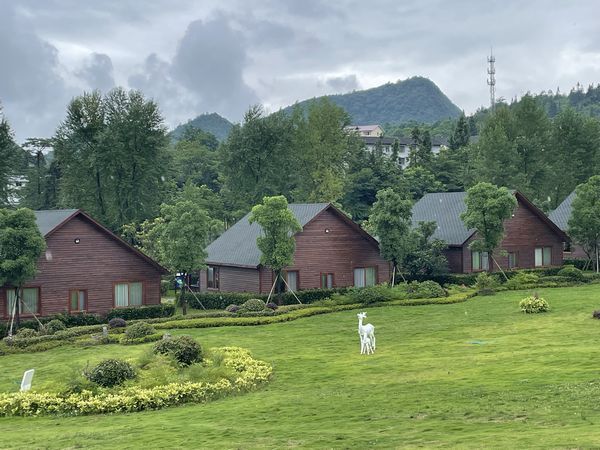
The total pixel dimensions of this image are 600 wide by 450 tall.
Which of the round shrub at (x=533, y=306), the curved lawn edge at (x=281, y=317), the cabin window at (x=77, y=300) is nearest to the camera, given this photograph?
the round shrub at (x=533, y=306)

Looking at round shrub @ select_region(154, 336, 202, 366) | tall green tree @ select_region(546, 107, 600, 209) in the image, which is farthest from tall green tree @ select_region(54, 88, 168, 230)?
tall green tree @ select_region(546, 107, 600, 209)

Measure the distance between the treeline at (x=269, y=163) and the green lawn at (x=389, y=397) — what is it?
40.2m

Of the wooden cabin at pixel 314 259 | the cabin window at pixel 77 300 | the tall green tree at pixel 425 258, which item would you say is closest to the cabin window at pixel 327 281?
the wooden cabin at pixel 314 259

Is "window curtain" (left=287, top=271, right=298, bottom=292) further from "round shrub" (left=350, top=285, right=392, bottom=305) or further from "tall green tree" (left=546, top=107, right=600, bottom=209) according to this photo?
"tall green tree" (left=546, top=107, right=600, bottom=209)

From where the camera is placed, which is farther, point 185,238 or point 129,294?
point 129,294

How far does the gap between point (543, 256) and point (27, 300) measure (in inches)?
1673

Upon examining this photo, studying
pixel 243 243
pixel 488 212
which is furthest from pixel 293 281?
pixel 488 212

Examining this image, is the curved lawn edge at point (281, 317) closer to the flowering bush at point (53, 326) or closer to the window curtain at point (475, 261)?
the flowering bush at point (53, 326)

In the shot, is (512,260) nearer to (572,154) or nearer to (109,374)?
(572,154)

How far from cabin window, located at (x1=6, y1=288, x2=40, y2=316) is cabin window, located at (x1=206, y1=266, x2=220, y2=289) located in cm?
1448

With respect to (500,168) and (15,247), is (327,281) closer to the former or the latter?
(15,247)

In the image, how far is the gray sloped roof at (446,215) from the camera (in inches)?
2463

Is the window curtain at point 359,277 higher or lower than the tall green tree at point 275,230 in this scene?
lower

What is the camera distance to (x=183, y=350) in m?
28.6
